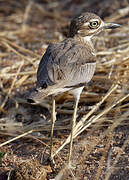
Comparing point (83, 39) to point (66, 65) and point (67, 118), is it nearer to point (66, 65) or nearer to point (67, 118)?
point (66, 65)

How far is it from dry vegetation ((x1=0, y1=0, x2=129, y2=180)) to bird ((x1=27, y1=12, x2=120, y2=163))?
24 cm

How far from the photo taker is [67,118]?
12.2ft

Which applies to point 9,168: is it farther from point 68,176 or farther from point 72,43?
point 72,43

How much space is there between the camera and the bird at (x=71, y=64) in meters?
2.77

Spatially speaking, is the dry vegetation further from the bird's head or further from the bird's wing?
the bird's head

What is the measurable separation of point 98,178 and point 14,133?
1.02m

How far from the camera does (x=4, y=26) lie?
5.62 m

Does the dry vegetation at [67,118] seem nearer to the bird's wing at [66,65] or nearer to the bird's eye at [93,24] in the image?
the bird's wing at [66,65]

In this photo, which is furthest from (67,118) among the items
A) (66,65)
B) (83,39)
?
(66,65)

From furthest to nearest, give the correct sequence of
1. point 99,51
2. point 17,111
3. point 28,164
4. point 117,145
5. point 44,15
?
point 44,15 → point 99,51 → point 17,111 → point 117,145 → point 28,164

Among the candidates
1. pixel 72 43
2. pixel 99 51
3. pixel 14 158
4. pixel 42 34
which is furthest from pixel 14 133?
pixel 42 34

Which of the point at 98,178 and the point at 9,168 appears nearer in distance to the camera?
the point at 98,178

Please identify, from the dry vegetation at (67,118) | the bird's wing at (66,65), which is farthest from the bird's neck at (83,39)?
the dry vegetation at (67,118)

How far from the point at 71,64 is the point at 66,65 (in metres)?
0.05
